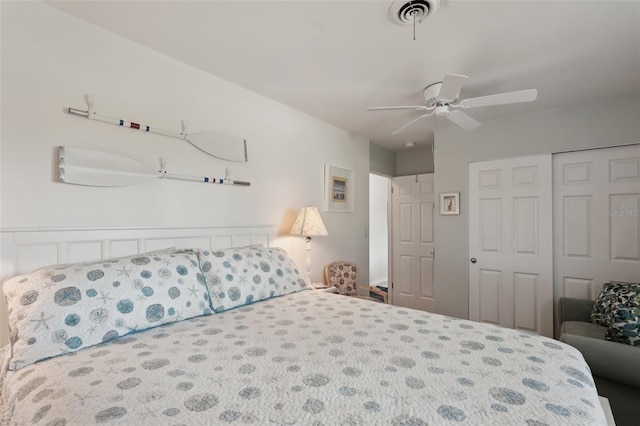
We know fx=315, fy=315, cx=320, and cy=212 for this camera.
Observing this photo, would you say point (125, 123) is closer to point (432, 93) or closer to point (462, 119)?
point (432, 93)

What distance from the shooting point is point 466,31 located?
5.96 ft

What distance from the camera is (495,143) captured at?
337 centimetres

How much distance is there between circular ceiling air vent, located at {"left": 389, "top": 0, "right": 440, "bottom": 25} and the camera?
5.15 ft

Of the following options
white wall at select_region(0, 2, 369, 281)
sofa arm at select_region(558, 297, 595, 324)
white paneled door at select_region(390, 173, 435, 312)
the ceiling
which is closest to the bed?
white wall at select_region(0, 2, 369, 281)

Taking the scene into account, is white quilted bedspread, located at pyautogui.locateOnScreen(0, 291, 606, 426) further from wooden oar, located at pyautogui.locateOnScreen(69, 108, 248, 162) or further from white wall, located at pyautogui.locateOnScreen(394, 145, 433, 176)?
white wall, located at pyautogui.locateOnScreen(394, 145, 433, 176)

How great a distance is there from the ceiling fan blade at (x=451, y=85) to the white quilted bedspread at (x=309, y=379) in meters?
1.32

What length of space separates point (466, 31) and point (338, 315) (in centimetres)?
179

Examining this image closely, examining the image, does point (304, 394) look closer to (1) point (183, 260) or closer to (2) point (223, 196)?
(1) point (183, 260)

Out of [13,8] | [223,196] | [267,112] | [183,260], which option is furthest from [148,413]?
[267,112]

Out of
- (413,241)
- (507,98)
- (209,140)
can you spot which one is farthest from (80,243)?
(413,241)

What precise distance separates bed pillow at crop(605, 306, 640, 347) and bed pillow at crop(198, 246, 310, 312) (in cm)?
195

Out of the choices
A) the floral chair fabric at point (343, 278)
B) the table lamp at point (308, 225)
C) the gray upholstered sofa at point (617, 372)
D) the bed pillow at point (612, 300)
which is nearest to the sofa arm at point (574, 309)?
the bed pillow at point (612, 300)

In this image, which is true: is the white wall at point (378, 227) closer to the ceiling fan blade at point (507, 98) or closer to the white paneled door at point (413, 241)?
the white paneled door at point (413, 241)

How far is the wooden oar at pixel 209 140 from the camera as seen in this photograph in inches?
74.3
